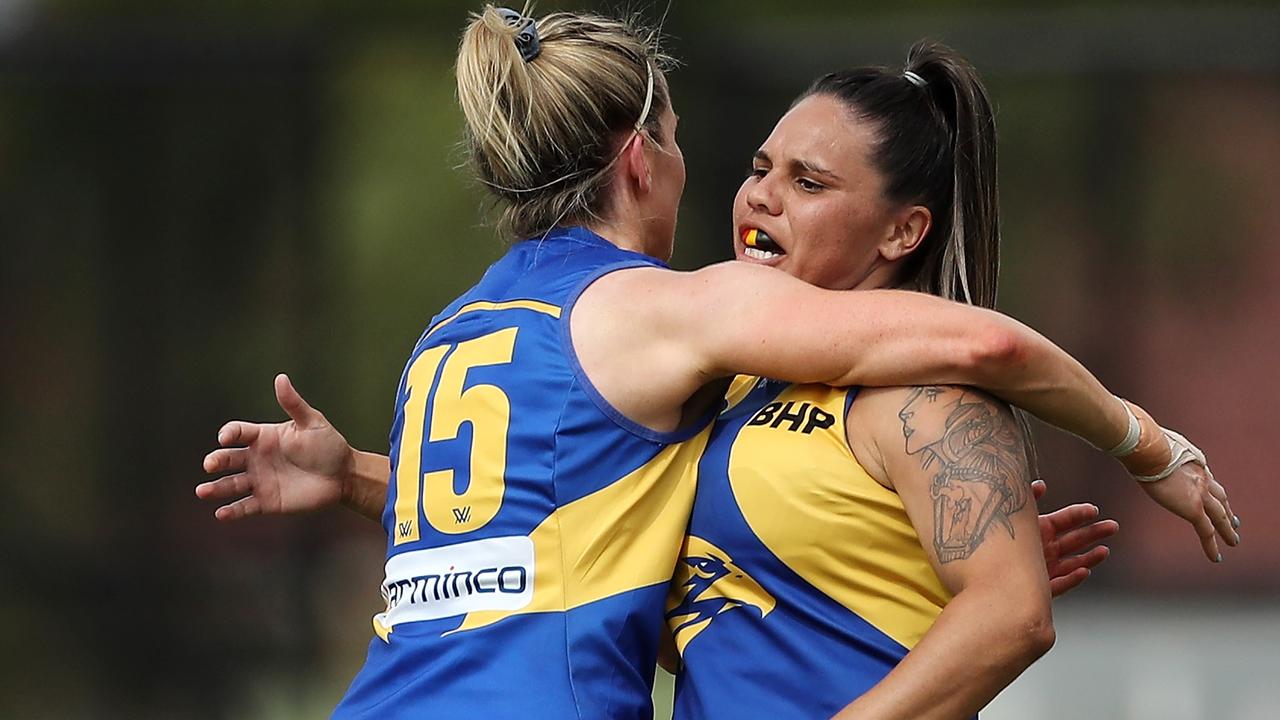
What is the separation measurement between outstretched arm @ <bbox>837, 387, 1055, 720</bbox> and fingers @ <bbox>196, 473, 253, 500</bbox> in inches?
53.0

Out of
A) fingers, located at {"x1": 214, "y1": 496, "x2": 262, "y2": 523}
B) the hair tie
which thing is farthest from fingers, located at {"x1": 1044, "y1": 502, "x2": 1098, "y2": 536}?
fingers, located at {"x1": 214, "y1": 496, "x2": 262, "y2": 523}

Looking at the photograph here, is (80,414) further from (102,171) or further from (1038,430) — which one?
(1038,430)

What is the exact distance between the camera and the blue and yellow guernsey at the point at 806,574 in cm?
262

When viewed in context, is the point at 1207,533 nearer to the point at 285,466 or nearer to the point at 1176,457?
the point at 1176,457

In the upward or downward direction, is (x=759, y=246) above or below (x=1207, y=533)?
above

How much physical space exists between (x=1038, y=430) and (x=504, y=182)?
4.87m

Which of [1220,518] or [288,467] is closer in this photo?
[1220,518]

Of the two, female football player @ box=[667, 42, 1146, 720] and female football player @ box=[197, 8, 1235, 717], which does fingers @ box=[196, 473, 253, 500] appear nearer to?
female football player @ box=[197, 8, 1235, 717]

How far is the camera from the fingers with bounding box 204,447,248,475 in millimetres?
3211

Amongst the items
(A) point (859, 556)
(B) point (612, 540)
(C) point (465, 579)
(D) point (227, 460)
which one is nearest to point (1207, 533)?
(A) point (859, 556)

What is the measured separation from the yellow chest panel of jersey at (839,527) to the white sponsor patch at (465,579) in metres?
0.38

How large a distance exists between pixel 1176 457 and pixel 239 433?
179 centimetres

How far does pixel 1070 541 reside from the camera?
3.14 metres

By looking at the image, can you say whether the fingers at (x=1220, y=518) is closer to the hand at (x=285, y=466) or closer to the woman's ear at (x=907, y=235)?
the woman's ear at (x=907, y=235)
